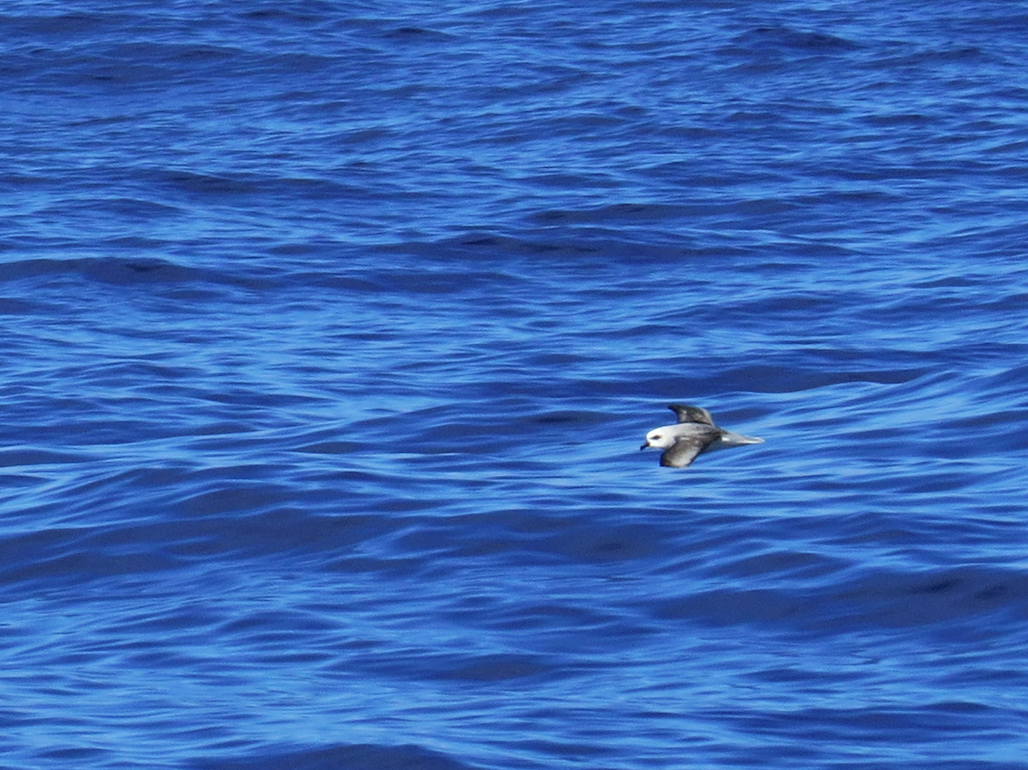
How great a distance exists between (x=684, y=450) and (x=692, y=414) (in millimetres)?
692

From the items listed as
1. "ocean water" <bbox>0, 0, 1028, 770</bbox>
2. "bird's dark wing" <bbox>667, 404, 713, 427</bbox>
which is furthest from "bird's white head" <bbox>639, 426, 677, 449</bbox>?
"ocean water" <bbox>0, 0, 1028, 770</bbox>

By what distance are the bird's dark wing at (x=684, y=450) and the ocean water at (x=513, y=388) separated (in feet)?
2.14

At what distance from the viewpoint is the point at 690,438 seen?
10.8 metres

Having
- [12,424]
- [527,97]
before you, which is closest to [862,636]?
[12,424]

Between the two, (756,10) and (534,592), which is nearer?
(534,592)

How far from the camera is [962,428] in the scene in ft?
43.9

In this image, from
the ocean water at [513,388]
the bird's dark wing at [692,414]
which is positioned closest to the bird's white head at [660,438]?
the bird's dark wing at [692,414]

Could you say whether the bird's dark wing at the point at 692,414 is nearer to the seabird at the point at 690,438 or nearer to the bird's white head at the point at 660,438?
the seabird at the point at 690,438

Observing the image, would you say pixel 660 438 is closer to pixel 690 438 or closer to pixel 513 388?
pixel 690 438

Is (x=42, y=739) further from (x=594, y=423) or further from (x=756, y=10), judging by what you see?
(x=756, y=10)

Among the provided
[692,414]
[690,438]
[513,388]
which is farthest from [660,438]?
[513,388]

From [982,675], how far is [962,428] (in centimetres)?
432

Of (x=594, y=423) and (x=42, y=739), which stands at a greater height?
(x=42, y=739)

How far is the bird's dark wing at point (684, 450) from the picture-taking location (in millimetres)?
10271
